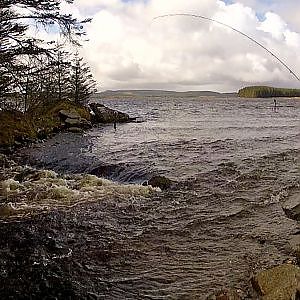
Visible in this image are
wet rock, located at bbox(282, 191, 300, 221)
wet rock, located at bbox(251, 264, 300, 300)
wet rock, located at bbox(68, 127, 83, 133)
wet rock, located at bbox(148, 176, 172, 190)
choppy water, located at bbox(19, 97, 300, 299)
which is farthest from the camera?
wet rock, located at bbox(68, 127, 83, 133)

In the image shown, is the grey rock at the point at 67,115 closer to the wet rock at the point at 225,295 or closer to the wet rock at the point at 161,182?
the wet rock at the point at 161,182

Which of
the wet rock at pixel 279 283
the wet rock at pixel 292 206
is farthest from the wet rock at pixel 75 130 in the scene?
the wet rock at pixel 279 283

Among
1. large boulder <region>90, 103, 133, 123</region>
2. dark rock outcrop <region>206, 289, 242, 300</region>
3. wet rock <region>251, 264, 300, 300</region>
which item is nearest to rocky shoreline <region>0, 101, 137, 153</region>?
large boulder <region>90, 103, 133, 123</region>

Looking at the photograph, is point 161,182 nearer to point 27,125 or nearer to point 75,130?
point 27,125

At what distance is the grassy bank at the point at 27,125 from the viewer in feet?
78.4

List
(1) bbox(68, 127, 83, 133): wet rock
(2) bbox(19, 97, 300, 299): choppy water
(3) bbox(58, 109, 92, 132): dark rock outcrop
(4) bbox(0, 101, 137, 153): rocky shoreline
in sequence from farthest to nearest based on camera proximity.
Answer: (3) bbox(58, 109, 92, 132): dark rock outcrop → (1) bbox(68, 127, 83, 133): wet rock → (4) bbox(0, 101, 137, 153): rocky shoreline → (2) bbox(19, 97, 300, 299): choppy water

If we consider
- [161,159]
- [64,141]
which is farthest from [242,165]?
[64,141]

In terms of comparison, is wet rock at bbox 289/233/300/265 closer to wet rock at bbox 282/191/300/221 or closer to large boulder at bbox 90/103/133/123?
wet rock at bbox 282/191/300/221

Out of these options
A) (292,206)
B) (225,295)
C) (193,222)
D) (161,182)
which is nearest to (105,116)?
(161,182)

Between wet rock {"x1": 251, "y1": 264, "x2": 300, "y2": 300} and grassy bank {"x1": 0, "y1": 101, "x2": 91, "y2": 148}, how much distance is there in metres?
19.6

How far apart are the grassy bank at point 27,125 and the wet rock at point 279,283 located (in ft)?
64.4

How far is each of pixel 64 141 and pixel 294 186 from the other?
17539 mm

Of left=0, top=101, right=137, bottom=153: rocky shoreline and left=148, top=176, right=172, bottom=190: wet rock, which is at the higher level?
left=0, top=101, right=137, bottom=153: rocky shoreline

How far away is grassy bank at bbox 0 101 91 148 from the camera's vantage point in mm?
23891
